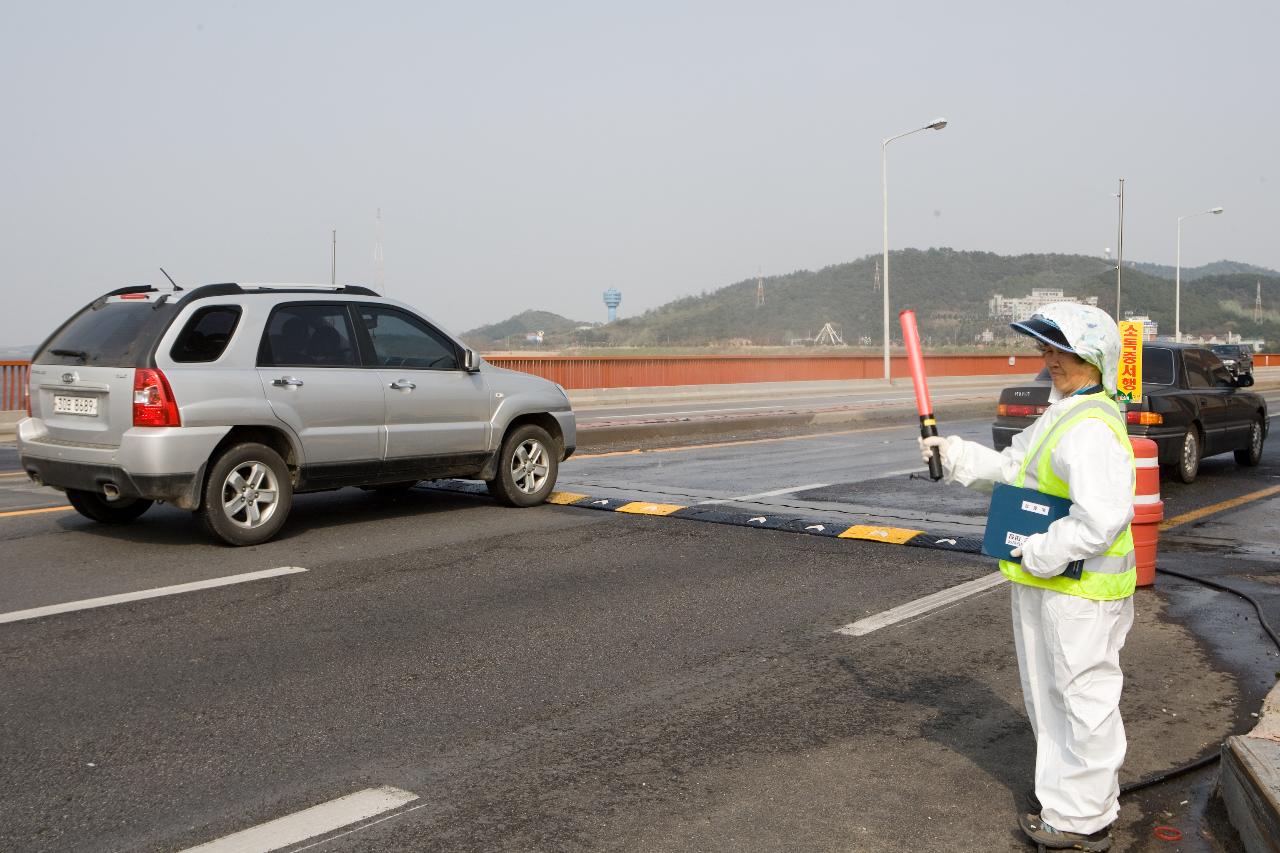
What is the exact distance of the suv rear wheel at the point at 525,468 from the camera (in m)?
10.2

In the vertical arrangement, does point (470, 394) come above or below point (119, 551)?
above

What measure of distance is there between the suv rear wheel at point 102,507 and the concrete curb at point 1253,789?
781 centimetres

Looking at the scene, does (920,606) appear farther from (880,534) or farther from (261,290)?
(261,290)

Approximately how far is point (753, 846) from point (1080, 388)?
1682 mm

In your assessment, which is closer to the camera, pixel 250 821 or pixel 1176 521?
pixel 250 821

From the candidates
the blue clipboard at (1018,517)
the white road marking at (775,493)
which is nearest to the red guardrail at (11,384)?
the white road marking at (775,493)

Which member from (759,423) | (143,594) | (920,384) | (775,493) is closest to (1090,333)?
(920,384)

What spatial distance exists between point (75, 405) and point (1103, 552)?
716 cm

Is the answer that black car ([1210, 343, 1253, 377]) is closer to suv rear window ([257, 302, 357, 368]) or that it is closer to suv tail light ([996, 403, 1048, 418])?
suv tail light ([996, 403, 1048, 418])

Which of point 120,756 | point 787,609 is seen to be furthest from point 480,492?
point 120,756

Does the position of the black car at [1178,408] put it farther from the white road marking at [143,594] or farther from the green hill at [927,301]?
the green hill at [927,301]

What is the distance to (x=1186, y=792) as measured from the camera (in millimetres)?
4062

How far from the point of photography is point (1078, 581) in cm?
345

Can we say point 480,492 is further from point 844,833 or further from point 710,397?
point 710,397
